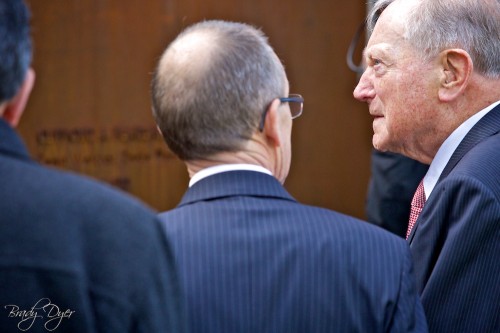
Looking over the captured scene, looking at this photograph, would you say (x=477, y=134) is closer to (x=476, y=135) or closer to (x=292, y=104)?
(x=476, y=135)

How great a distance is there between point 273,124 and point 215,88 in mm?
143

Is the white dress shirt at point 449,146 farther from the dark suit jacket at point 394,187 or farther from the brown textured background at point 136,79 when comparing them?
the brown textured background at point 136,79

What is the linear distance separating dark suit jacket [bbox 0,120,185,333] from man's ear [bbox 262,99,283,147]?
1.47 feet

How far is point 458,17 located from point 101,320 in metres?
1.46

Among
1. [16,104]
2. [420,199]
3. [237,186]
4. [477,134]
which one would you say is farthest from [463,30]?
[16,104]

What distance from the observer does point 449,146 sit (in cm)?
250

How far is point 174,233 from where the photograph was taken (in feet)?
5.84

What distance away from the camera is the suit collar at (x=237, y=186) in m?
1.81

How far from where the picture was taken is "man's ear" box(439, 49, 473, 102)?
8.13ft

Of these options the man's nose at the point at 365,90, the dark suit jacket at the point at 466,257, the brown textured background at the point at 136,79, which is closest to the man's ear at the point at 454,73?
the man's nose at the point at 365,90

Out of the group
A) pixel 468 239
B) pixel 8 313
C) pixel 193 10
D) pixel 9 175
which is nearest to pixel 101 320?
pixel 8 313

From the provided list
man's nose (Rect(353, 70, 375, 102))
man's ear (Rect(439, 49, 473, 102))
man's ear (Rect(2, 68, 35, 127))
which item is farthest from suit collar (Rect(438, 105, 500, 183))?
man's ear (Rect(2, 68, 35, 127))

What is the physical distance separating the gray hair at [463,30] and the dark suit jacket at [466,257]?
16.0 inches

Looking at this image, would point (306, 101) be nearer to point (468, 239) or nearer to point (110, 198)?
point (468, 239)
